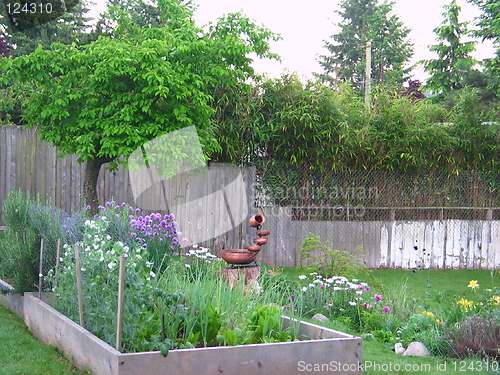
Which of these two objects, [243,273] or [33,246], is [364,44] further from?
[33,246]

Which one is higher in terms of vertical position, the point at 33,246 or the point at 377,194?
the point at 377,194

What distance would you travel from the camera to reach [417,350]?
4.61 meters

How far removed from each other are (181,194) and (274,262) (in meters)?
1.92

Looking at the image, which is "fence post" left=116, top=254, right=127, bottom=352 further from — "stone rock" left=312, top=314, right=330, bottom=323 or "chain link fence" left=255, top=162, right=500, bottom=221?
"chain link fence" left=255, top=162, right=500, bottom=221

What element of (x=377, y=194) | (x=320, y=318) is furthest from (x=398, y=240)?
(x=320, y=318)

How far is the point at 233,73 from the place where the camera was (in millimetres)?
7250

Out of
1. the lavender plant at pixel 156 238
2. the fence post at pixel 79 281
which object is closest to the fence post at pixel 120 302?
the fence post at pixel 79 281

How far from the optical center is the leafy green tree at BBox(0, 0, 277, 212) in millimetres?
6305

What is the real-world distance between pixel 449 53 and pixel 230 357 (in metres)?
17.1

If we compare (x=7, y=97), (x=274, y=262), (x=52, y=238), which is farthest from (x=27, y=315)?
(x=7, y=97)

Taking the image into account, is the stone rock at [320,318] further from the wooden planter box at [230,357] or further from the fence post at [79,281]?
the fence post at [79,281]

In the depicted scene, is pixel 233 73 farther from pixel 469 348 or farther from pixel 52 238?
pixel 469 348

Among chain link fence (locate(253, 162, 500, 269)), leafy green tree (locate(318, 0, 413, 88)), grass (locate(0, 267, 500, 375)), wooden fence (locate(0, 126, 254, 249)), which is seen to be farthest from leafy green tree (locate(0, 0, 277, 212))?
leafy green tree (locate(318, 0, 413, 88))

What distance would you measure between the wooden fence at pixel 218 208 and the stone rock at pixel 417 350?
4641 millimetres
